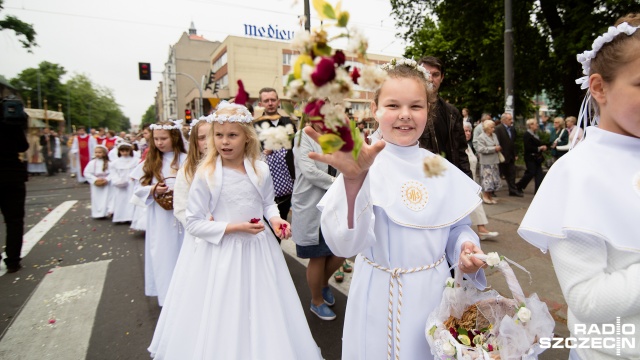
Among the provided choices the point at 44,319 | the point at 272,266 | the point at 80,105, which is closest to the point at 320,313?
the point at 272,266

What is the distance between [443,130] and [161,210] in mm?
3058

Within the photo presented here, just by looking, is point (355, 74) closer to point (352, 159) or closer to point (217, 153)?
point (352, 159)

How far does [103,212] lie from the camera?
830 cm

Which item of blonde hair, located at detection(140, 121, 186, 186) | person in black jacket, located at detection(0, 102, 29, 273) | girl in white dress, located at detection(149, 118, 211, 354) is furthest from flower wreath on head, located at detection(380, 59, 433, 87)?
person in black jacket, located at detection(0, 102, 29, 273)

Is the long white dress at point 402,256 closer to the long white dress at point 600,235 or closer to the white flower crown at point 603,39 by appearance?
the long white dress at point 600,235

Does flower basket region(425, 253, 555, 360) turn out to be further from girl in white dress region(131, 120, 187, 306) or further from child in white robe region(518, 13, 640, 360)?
girl in white dress region(131, 120, 187, 306)

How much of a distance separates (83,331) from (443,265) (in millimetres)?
3484

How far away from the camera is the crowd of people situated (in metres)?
1.16

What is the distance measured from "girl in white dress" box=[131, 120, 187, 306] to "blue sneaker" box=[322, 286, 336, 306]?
5.33ft

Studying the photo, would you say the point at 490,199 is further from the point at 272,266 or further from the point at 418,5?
the point at 418,5

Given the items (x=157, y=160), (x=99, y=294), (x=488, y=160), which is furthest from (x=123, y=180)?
(x=488, y=160)

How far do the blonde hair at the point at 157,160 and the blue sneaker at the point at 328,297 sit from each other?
6.99ft

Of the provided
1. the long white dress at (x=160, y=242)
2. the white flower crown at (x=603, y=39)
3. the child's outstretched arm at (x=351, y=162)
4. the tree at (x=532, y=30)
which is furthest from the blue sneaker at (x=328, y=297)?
the tree at (x=532, y=30)

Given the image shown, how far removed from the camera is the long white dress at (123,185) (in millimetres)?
7645
